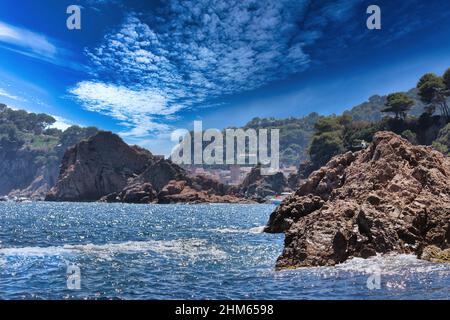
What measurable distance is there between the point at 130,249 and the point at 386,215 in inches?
879

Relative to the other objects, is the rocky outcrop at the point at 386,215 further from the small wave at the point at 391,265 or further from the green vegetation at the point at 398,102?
the green vegetation at the point at 398,102

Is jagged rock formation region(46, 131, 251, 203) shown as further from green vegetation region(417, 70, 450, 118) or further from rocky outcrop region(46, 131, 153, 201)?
green vegetation region(417, 70, 450, 118)

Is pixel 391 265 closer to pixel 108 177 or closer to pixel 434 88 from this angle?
pixel 434 88

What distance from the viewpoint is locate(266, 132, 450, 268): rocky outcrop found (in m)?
26.3

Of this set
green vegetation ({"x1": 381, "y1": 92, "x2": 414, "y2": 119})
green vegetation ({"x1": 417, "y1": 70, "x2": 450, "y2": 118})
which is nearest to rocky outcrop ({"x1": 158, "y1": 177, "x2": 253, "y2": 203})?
green vegetation ({"x1": 381, "y1": 92, "x2": 414, "y2": 119})

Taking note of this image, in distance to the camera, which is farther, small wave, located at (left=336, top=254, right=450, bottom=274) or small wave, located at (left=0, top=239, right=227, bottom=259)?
small wave, located at (left=0, top=239, right=227, bottom=259)

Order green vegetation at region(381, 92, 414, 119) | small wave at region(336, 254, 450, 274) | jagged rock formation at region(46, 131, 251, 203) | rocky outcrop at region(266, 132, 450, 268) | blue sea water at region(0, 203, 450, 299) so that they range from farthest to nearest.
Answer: jagged rock formation at region(46, 131, 251, 203) < green vegetation at region(381, 92, 414, 119) < rocky outcrop at region(266, 132, 450, 268) < small wave at region(336, 254, 450, 274) < blue sea water at region(0, 203, 450, 299)

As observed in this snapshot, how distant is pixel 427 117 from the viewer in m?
156

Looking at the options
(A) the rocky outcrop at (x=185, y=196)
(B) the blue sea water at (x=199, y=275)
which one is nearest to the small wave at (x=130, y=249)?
(B) the blue sea water at (x=199, y=275)

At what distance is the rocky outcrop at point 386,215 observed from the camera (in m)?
26.3

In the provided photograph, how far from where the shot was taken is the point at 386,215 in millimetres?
27547

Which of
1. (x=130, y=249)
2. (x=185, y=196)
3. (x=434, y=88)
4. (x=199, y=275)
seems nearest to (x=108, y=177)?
(x=185, y=196)

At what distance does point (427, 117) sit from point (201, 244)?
138 metres

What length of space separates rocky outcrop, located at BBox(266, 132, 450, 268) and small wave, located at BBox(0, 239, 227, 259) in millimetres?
8978
